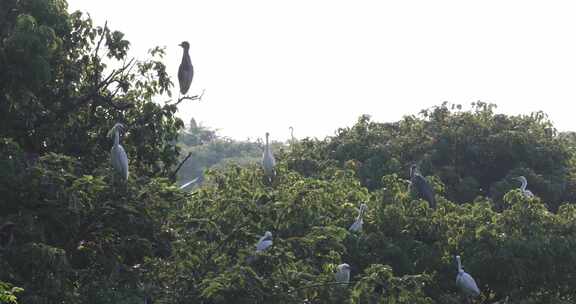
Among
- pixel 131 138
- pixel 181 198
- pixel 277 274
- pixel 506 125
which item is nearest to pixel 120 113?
pixel 131 138

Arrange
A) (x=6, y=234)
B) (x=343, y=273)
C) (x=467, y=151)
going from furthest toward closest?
1. (x=467, y=151)
2. (x=343, y=273)
3. (x=6, y=234)

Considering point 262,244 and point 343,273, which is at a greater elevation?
point 262,244

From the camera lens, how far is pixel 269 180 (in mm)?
15781

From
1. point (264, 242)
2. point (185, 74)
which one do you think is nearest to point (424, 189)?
point (185, 74)

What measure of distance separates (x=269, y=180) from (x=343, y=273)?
11.6 ft

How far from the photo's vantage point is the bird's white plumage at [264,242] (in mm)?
11403

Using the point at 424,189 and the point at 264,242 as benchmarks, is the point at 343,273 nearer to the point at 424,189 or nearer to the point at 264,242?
the point at 264,242

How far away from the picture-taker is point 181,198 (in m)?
11.5

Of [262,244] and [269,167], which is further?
[269,167]

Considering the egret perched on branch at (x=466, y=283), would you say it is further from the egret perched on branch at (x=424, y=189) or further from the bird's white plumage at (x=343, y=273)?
the egret perched on branch at (x=424, y=189)

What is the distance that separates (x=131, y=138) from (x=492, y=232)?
435cm

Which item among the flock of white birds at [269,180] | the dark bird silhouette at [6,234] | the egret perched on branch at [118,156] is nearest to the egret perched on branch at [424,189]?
the flock of white birds at [269,180]

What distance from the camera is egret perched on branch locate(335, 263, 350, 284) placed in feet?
40.0

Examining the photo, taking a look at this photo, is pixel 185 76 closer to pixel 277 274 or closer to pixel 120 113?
pixel 120 113
